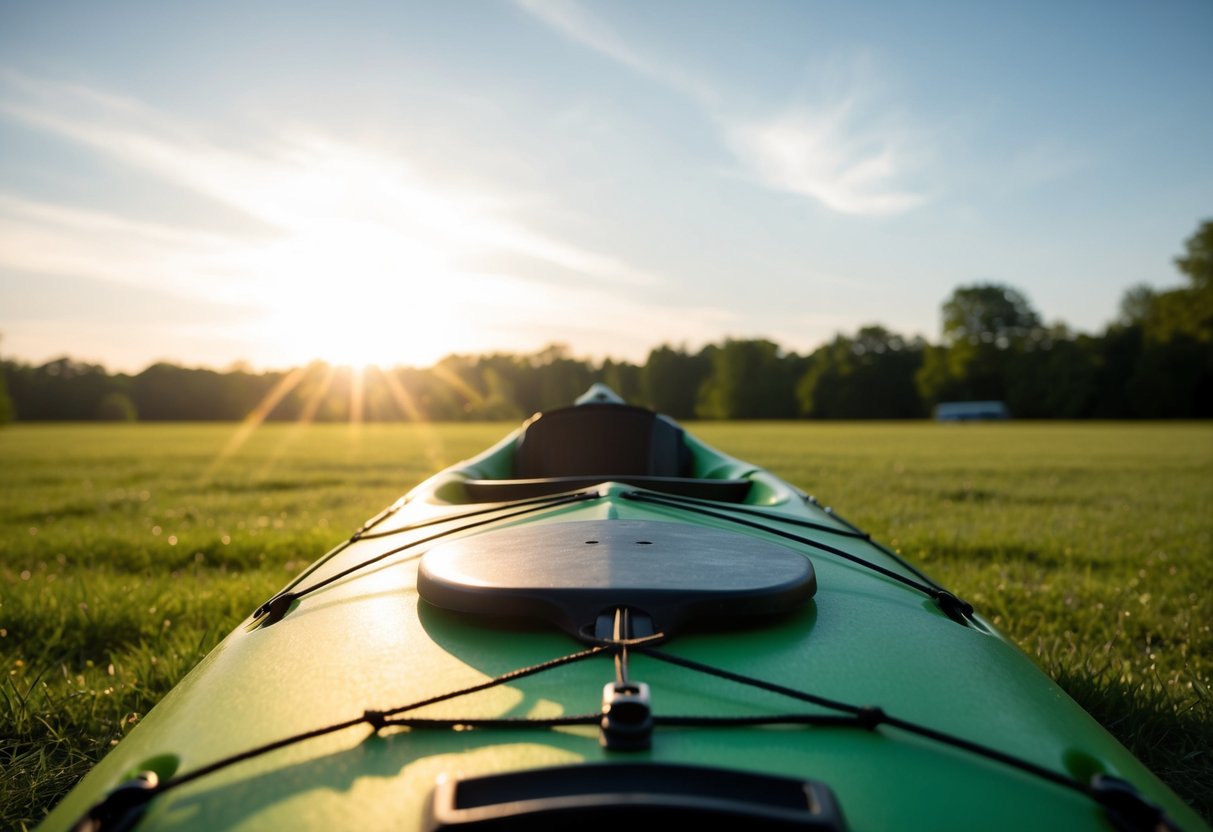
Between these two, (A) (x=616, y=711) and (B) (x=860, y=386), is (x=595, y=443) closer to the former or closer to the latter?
(A) (x=616, y=711)

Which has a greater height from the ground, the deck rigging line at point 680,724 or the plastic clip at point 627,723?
the plastic clip at point 627,723

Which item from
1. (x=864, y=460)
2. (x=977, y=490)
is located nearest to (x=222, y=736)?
(x=977, y=490)

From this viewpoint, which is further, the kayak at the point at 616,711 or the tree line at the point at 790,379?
the tree line at the point at 790,379

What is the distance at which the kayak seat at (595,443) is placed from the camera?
380cm

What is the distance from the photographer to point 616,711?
3.16 ft

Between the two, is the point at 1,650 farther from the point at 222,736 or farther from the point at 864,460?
the point at 864,460

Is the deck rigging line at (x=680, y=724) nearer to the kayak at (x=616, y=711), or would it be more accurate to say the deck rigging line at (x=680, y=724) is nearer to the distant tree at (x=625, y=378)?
the kayak at (x=616, y=711)

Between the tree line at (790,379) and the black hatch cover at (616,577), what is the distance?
45198 millimetres

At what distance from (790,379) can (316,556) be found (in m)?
66.8

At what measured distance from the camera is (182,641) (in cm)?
281

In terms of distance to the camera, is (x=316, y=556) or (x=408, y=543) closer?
(x=408, y=543)

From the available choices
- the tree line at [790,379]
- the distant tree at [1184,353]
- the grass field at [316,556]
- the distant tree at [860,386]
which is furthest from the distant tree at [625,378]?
the grass field at [316,556]

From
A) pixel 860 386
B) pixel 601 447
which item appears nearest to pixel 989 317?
pixel 860 386

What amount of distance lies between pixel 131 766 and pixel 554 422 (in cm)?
284
